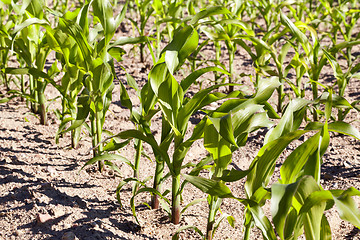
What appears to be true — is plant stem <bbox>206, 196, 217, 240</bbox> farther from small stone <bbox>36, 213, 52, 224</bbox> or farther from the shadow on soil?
small stone <bbox>36, 213, 52, 224</bbox>

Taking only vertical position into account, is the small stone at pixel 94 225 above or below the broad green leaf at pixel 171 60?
below

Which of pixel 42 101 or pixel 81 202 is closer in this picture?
pixel 81 202

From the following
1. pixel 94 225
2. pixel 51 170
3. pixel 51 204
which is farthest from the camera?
pixel 51 170

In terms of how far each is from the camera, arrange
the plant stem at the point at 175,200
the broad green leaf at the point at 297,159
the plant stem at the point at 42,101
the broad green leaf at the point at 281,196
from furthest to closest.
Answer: the plant stem at the point at 42,101 → the plant stem at the point at 175,200 → the broad green leaf at the point at 297,159 → the broad green leaf at the point at 281,196

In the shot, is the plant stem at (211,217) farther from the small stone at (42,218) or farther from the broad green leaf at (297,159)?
the small stone at (42,218)

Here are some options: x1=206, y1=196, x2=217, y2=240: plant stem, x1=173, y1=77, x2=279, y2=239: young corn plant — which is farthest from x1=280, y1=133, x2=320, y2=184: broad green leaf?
x1=206, y1=196, x2=217, y2=240: plant stem

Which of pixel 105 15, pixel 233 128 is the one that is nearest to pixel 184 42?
pixel 233 128

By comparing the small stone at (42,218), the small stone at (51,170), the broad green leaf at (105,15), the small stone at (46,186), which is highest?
the broad green leaf at (105,15)

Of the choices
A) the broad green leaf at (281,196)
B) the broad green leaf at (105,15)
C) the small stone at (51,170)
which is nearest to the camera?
the broad green leaf at (281,196)

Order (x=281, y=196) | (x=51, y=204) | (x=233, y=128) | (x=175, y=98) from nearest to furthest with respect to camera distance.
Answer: (x=281, y=196), (x=233, y=128), (x=175, y=98), (x=51, y=204)

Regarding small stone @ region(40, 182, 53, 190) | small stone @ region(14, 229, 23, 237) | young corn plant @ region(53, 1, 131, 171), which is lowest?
small stone @ region(14, 229, 23, 237)

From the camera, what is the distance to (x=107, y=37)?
88.5 inches

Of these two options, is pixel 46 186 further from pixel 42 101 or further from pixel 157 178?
pixel 42 101

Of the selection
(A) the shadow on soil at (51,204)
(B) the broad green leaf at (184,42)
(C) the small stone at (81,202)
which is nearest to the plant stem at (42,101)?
(A) the shadow on soil at (51,204)
